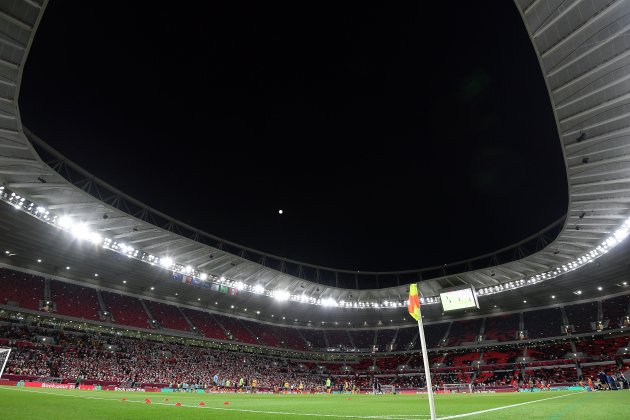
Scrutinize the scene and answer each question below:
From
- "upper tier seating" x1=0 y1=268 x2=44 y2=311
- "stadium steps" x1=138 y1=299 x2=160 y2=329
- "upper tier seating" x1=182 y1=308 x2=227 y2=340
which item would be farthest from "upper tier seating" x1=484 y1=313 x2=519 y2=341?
"upper tier seating" x1=0 y1=268 x2=44 y2=311

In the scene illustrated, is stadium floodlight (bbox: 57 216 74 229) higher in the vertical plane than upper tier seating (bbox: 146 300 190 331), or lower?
higher

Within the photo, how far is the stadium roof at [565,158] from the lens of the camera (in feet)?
49.0

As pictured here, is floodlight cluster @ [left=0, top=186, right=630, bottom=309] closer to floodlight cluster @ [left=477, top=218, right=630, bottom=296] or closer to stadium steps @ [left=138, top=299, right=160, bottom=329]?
floodlight cluster @ [left=477, top=218, right=630, bottom=296]

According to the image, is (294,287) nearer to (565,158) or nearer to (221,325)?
(221,325)

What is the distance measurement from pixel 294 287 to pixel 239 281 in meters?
9.35

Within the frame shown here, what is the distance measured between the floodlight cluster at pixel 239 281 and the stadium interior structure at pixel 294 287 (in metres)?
0.19

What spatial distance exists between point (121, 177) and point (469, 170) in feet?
99.3

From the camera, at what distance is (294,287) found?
180ft

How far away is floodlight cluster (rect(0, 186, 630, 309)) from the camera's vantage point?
96.0 feet

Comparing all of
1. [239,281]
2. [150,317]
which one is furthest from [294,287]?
[150,317]

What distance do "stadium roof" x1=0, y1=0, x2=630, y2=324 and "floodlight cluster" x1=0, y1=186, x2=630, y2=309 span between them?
0.50m

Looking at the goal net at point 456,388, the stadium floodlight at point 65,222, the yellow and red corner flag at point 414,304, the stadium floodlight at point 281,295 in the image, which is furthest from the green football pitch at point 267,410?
the goal net at point 456,388

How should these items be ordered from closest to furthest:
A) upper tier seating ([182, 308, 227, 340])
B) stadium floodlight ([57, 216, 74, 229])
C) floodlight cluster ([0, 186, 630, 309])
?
1. floodlight cluster ([0, 186, 630, 309])
2. stadium floodlight ([57, 216, 74, 229])
3. upper tier seating ([182, 308, 227, 340])

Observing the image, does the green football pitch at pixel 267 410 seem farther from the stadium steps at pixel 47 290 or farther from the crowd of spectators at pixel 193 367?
the stadium steps at pixel 47 290
